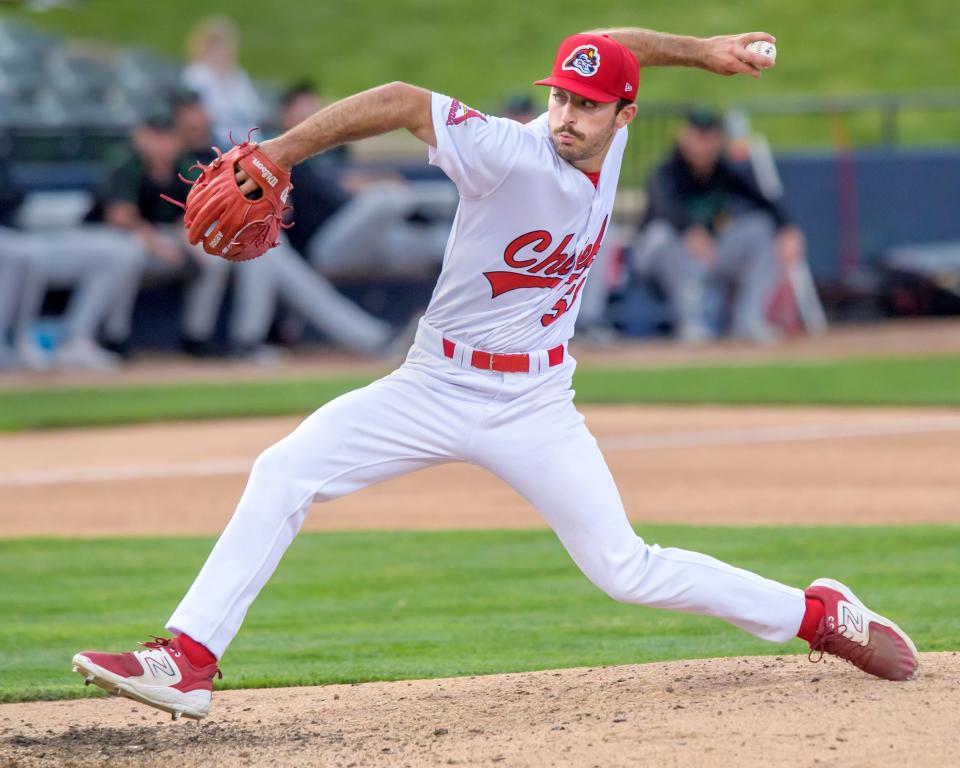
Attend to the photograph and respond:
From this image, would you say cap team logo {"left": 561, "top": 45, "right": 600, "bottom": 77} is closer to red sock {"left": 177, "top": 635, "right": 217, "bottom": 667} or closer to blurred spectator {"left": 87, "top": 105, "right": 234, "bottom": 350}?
Answer: red sock {"left": 177, "top": 635, "right": 217, "bottom": 667}

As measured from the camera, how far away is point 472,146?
4.16m

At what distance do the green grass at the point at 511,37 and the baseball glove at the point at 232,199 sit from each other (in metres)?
22.4

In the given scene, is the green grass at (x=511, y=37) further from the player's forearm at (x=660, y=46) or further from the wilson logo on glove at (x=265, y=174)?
the wilson logo on glove at (x=265, y=174)

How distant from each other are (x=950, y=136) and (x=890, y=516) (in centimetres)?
1855

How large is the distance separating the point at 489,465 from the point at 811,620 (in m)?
1.07

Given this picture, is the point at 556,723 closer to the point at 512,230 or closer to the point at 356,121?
the point at 512,230

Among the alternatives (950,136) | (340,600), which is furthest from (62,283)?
(950,136)

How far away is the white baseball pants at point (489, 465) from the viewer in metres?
4.30

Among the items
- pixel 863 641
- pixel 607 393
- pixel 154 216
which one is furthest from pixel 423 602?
pixel 154 216

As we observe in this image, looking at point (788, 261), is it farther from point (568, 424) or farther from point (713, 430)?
point (568, 424)

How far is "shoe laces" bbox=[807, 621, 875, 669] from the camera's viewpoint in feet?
15.3

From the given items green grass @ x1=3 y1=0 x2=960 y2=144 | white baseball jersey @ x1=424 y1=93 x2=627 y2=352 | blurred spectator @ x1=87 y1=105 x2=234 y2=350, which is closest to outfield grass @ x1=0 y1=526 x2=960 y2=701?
white baseball jersey @ x1=424 y1=93 x2=627 y2=352

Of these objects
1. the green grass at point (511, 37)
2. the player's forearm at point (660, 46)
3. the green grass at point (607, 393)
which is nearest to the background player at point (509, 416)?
the player's forearm at point (660, 46)

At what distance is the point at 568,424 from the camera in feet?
14.9
